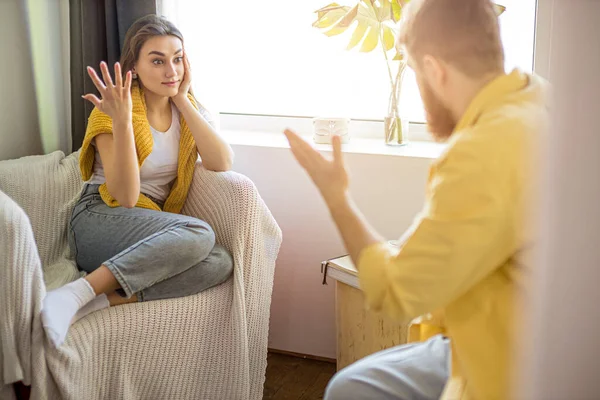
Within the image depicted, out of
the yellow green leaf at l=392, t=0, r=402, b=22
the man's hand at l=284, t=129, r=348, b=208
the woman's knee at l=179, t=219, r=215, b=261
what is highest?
the yellow green leaf at l=392, t=0, r=402, b=22

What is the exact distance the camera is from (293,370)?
223 centimetres

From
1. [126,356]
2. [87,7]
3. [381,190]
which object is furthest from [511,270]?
[87,7]

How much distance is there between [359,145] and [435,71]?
49.5 inches

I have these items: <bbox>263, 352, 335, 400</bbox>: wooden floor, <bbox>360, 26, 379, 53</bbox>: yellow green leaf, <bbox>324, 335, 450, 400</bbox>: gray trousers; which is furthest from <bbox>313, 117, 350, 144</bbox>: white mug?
<bbox>324, 335, 450, 400</bbox>: gray trousers

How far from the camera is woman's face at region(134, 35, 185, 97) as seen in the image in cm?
193

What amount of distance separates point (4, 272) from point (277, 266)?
3.23ft

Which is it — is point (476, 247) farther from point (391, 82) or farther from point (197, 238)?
point (391, 82)

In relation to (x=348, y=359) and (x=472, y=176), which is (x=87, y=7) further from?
(x=472, y=176)

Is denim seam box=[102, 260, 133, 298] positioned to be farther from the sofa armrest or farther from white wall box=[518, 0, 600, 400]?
white wall box=[518, 0, 600, 400]

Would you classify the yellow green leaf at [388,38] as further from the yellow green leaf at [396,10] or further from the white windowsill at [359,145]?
the white windowsill at [359,145]

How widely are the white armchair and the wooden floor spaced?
173 millimetres

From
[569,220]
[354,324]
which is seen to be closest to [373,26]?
[354,324]

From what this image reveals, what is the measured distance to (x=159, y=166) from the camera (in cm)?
196

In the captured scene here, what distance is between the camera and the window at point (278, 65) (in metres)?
2.36
